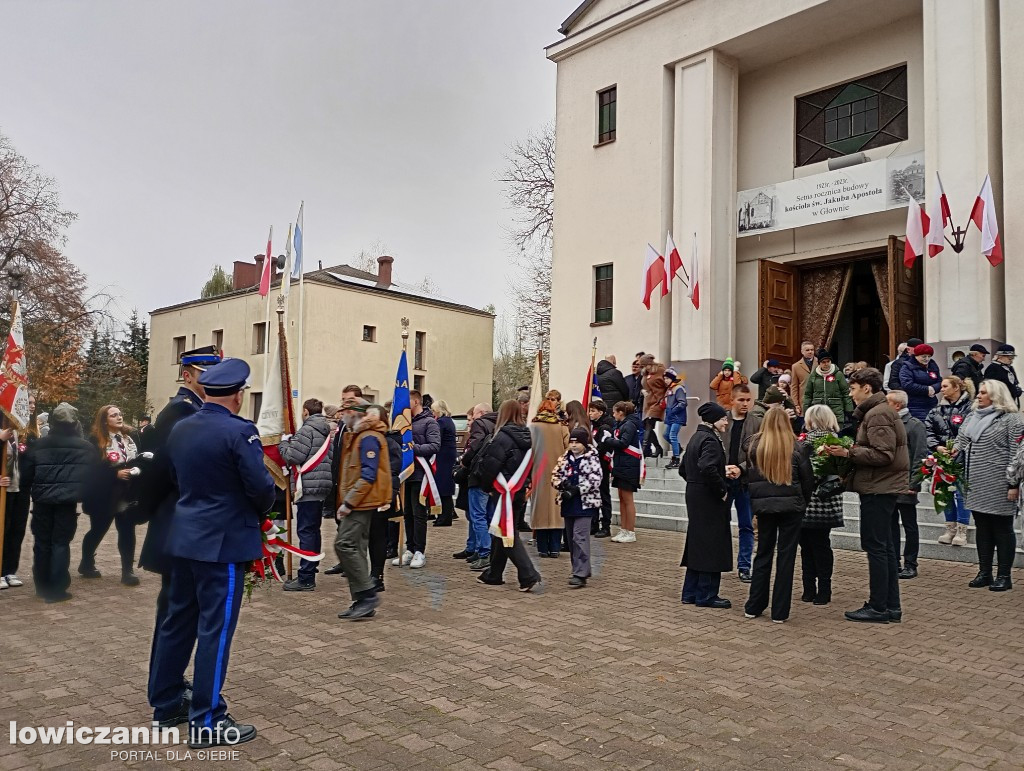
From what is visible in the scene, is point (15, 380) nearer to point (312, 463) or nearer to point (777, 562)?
point (312, 463)

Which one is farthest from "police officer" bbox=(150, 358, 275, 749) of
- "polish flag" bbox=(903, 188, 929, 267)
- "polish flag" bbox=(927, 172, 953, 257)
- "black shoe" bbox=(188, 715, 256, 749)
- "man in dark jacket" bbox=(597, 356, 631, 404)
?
"polish flag" bbox=(927, 172, 953, 257)

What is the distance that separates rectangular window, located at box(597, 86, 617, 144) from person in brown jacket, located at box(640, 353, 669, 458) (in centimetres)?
786

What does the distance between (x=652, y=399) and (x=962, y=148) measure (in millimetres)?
7252

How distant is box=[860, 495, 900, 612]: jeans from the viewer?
6816 millimetres

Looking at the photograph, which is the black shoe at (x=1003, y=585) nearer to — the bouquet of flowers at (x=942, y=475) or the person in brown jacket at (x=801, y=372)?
the bouquet of flowers at (x=942, y=475)

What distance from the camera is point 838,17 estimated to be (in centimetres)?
1725

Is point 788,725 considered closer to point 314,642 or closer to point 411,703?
point 411,703

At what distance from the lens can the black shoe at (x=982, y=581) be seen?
8117 mm

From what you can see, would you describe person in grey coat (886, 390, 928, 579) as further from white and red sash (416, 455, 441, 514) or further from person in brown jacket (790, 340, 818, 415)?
person in brown jacket (790, 340, 818, 415)

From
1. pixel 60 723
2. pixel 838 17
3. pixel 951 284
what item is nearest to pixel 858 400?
pixel 60 723

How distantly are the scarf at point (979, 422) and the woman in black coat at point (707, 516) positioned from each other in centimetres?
280

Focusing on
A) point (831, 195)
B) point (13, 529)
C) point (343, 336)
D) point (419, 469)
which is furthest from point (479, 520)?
point (343, 336)

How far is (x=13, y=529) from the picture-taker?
837cm

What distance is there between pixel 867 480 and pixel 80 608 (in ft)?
23.0
